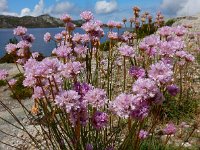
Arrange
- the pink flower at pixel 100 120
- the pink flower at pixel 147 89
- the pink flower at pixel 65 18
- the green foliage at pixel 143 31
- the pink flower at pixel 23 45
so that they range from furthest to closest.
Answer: the green foliage at pixel 143 31
the pink flower at pixel 65 18
the pink flower at pixel 23 45
the pink flower at pixel 100 120
the pink flower at pixel 147 89

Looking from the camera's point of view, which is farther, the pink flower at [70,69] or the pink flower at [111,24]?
the pink flower at [111,24]

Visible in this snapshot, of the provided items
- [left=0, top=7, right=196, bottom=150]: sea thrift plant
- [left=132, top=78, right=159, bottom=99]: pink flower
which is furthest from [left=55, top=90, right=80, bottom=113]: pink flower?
[left=132, top=78, right=159, bottom=99]: pink flower

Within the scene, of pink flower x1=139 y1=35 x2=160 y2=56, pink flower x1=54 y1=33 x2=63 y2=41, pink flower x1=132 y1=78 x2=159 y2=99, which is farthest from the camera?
pink flower x1=54 y1=33 x2=63 y2=41

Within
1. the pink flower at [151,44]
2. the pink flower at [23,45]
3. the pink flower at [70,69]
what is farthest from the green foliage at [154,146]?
the pink flower at [70,69]

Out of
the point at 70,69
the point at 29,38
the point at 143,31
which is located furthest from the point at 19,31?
the point at 143,31

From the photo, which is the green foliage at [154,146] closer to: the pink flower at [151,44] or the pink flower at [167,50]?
the pink flower at [151,44]

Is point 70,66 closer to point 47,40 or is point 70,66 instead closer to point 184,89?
point 47,40

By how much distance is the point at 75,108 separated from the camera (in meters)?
2.50

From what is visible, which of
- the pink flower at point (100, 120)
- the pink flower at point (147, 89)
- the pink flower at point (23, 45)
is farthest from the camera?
the pink flower at point (23, 45)

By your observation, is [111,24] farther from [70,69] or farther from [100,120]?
[100,120]

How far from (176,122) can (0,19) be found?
638 feet

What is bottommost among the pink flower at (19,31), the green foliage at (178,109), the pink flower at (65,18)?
the green foliage at (178,109)

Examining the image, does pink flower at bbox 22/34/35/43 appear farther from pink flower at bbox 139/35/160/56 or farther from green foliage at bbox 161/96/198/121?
green foliage at bbox 161/96/198/121

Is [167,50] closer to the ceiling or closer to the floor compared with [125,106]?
closer to the ceiling
